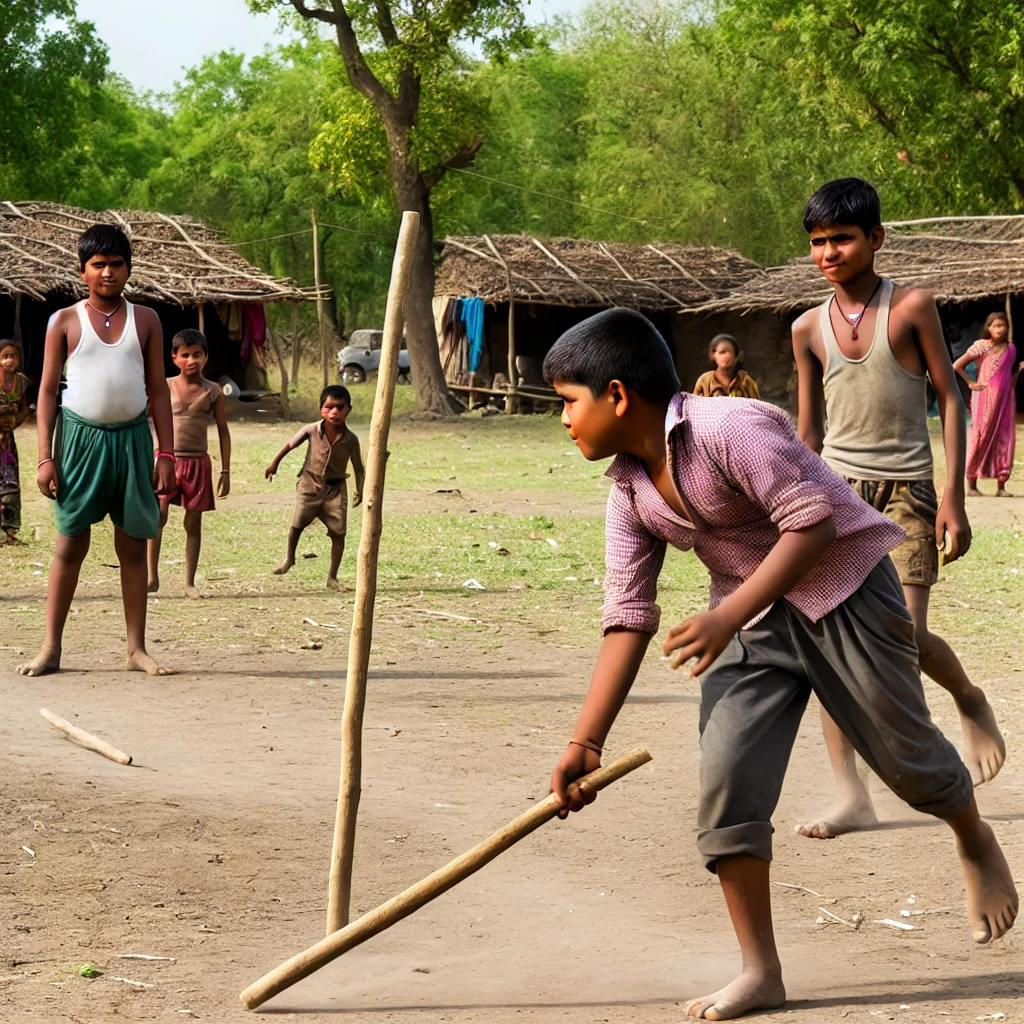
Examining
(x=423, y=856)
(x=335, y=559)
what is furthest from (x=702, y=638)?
(x=335, y=559)

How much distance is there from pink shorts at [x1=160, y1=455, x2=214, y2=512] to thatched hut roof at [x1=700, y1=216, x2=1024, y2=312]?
1671 cm

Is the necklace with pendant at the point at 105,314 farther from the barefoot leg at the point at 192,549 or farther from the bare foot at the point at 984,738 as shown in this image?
the bare foot at the point at 984,738

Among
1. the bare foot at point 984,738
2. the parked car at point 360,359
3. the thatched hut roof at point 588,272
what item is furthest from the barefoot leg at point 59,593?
the parked car at point 360,359

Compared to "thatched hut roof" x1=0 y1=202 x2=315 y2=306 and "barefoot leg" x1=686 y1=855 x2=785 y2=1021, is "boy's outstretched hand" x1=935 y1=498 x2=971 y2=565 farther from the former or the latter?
"thatched hut roof" x1=0 y1=202 x2=315 y2=306

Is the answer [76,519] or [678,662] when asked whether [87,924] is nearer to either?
[678,662]

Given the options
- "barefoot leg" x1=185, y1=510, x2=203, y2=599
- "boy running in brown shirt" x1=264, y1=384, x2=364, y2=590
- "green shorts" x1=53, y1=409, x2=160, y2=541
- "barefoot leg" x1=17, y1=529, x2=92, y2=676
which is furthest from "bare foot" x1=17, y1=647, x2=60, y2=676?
"boy running in brown shirt" x1=264, y1=384, x2=364, y2=590

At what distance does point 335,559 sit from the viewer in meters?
9.25

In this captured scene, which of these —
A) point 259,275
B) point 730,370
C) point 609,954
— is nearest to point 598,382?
point 609,954

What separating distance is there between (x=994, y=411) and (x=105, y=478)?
33.3 feet

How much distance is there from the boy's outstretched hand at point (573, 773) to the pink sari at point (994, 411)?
1200cm

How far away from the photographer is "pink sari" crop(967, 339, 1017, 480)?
1424 centimetres

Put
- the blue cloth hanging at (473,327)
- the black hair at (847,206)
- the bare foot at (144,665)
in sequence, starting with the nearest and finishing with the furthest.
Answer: the black hair at (847,206), the bare foot at (144,665), the blue cloth hanging at (473,327)

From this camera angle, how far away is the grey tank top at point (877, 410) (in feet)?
14.4

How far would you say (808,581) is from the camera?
122 inches
